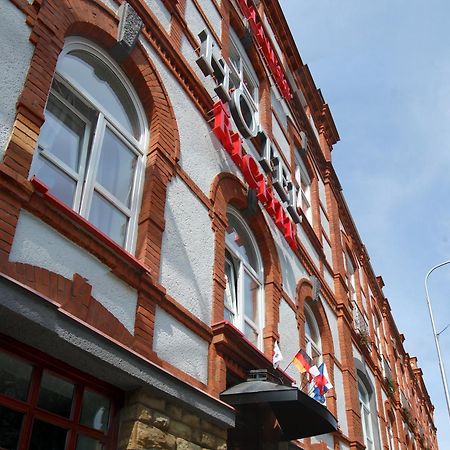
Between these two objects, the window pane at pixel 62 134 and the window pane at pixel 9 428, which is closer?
the window pane at pixel 9 428

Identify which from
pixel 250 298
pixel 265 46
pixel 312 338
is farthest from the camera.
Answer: pixel 265 46

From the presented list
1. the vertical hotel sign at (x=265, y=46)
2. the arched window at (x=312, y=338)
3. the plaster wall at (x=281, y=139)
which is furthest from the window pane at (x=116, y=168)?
the vertical hotel sign at (x=265, y=46)

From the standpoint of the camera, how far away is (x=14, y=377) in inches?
200

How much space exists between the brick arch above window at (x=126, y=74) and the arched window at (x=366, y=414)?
38.4 ft

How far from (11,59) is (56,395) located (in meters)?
3.39

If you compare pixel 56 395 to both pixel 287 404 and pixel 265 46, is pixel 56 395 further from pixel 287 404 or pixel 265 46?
pixel 265 46

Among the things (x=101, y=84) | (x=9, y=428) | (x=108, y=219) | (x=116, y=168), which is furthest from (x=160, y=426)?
(x=101, y=84)

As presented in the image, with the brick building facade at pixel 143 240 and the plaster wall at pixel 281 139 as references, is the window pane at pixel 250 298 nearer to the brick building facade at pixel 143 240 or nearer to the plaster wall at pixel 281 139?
the brick building facade at pixel 143 240

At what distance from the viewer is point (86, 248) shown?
608 centimetres

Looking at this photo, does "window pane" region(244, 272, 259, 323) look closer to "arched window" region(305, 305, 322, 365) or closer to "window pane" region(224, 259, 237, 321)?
"window pane" region(224, 259, 237, 321)

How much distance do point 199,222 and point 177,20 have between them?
12.7 feet

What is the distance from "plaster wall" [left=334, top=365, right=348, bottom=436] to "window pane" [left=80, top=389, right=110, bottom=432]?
29.6 feet

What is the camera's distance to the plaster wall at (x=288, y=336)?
1090cm

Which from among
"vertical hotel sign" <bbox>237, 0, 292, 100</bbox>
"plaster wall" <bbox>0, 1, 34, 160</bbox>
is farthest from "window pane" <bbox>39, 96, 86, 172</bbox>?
"vertical hotel sign" <bbox>237, 0, 292, 100</bbox>
